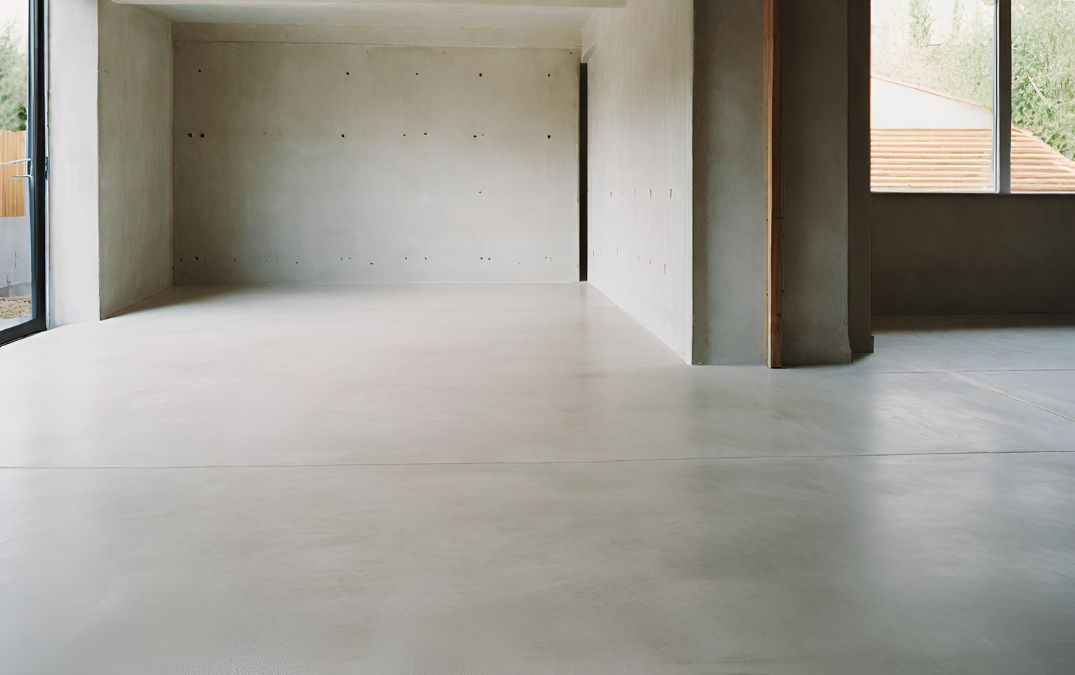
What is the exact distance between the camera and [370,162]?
1202cm

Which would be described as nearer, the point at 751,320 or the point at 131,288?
the point at 751,320

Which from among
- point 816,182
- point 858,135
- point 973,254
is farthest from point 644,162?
point 973,254

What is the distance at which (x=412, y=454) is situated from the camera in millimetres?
4059

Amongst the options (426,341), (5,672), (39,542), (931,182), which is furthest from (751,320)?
(5,672)

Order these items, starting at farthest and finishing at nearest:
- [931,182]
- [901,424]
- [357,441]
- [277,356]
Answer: [931,182]
[277,356]
[901,424]
[357,441]

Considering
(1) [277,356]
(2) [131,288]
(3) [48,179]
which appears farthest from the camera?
(2) [131,288]

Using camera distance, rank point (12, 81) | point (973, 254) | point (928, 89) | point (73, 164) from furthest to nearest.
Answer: point (973, 254)
point (928, 89)
point (73, 164)
point (12, 81)

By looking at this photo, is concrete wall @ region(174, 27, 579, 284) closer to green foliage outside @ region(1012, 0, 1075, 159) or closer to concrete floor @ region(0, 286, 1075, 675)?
green foliage outside @ region(1012, 0, 1075, 159)

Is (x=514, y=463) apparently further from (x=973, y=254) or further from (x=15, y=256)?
(x=973, y=254)

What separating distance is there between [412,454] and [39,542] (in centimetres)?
143

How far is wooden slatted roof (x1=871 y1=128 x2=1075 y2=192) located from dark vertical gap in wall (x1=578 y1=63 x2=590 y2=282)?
4.22 meters

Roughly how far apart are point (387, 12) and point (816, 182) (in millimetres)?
6099

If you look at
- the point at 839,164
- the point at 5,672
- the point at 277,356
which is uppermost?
the point at 839,164

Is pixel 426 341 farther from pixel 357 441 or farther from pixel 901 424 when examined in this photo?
pixel 901 424
